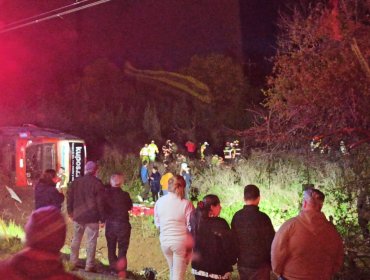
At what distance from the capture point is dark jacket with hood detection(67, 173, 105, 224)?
8.23m

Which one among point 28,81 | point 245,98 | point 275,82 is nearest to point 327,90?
point 275,82

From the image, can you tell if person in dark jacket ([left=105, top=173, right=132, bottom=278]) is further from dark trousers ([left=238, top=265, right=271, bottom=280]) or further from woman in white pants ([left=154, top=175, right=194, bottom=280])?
dark trousers ([left=238, top=265, right=271, bottom=280])

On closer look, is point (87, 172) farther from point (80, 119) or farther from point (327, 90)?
point (80, 119)

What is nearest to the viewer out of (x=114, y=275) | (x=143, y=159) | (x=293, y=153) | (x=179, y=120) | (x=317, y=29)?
(x=114, y=275)

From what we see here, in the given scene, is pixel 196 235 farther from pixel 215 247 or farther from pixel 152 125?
pixel 152 125

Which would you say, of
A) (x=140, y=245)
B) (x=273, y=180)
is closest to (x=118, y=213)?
(x=140, y=245)

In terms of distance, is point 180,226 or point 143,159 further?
point 143,159

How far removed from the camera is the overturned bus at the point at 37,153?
20.5 meters

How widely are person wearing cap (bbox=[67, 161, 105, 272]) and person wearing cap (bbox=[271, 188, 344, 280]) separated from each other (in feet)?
12.1

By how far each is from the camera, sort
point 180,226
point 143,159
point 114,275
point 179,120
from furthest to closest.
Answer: point 179,120, point 143,159, point 114,275, point 180,226

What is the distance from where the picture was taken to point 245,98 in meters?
37.7

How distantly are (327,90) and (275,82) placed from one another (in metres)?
1.85

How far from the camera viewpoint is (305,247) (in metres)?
5.10

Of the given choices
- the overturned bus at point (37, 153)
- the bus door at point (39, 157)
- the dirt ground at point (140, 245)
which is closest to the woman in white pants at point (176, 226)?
the dirt ground at point (140, 245)
